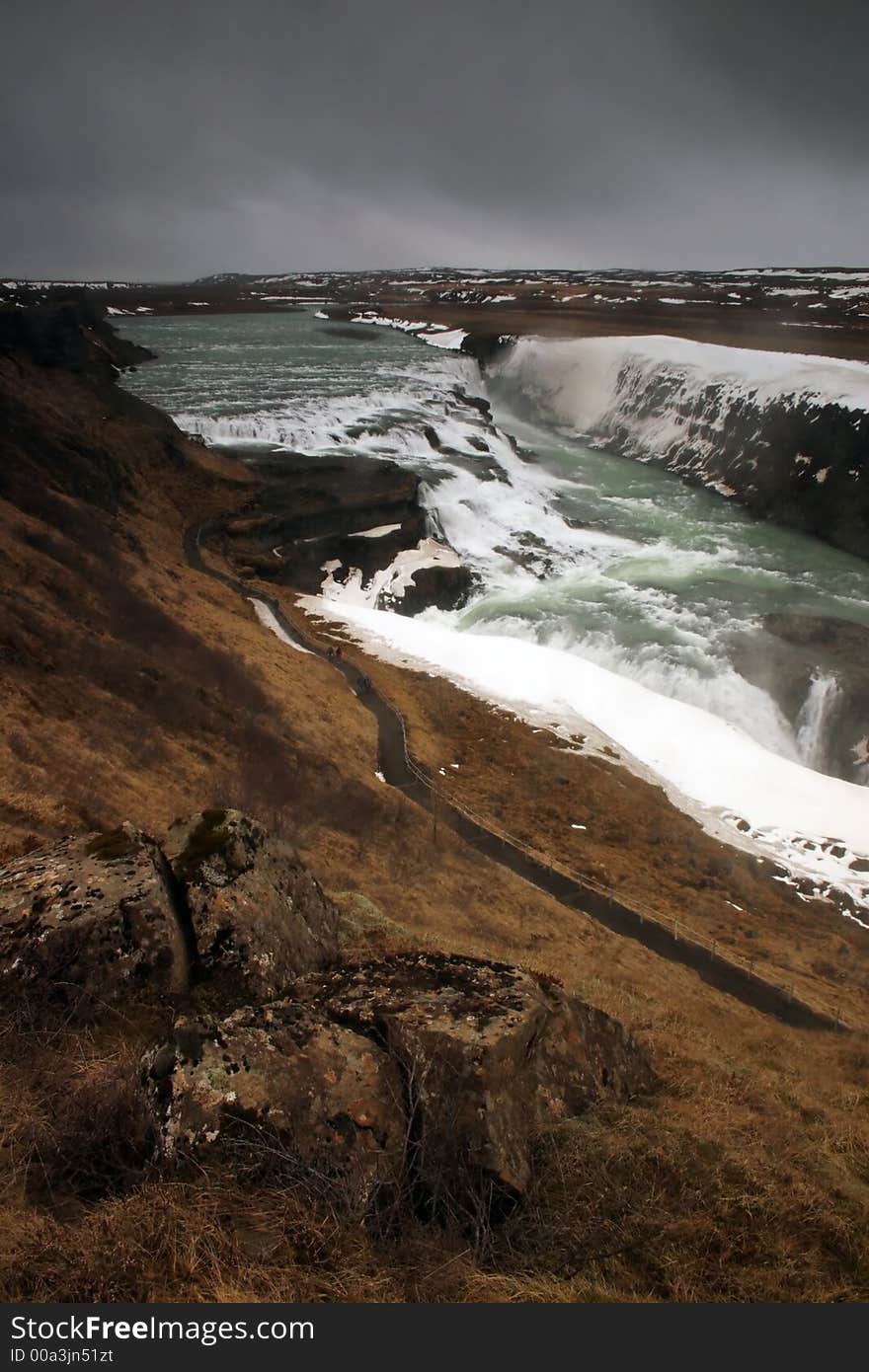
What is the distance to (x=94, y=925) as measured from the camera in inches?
183

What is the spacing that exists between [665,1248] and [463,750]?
16.3 m

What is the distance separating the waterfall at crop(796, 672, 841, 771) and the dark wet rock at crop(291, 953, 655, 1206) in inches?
810

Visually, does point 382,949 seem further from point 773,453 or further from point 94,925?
point 773,453

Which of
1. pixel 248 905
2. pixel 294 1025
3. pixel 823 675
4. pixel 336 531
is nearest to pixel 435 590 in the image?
pixel 336 531

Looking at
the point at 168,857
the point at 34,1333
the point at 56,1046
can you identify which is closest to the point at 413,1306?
the point at 34,1333

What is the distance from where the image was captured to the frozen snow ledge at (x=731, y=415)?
4241 centimetres

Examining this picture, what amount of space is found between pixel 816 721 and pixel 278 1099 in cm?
2397

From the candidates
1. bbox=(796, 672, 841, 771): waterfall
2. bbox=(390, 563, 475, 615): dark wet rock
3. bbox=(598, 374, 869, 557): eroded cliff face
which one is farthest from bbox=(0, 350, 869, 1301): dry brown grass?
bbox=(598, 374, 869, 557): eroded cliff face

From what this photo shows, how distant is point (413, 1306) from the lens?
2738 mm

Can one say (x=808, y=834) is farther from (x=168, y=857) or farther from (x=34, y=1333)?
(x=34, y=1333)

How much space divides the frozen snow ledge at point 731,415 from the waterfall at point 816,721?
17706 mm

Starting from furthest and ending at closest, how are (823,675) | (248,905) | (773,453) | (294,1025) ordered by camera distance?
(773,453) → (823,675) → (248,905) → (294,1025)

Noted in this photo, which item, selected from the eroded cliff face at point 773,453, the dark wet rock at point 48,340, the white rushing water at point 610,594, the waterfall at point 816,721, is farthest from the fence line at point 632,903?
the dark wet rock at point 48,340

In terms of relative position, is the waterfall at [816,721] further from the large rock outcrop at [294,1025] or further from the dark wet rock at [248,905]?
the dark wet rock at [248,905]
